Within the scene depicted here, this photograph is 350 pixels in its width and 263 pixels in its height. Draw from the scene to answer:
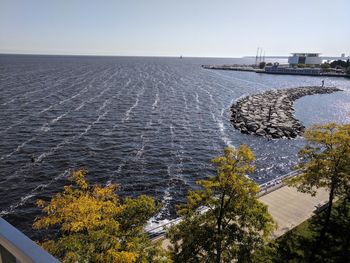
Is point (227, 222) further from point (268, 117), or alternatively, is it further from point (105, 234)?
point (268, 117)

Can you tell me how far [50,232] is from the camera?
3095cm

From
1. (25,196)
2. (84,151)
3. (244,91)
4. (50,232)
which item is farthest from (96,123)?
(244,91)

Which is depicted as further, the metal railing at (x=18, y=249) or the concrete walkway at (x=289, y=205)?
the concrete walkway at (x=289, y=205)

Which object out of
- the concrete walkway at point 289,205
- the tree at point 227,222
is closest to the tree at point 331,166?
the concrete walkway at point 289,205

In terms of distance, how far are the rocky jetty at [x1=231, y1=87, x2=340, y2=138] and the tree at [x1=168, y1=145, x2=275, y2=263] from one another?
4815 centimetres

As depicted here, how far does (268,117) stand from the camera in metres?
74.2

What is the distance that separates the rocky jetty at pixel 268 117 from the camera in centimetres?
6444

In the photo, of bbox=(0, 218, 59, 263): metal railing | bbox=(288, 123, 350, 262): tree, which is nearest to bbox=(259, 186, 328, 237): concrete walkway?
bbox=(288, 123, 350, 262): tree

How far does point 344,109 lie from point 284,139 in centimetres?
4657

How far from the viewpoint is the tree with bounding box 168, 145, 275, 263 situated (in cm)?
1542

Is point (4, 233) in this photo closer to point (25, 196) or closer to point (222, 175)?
point (222, 175)

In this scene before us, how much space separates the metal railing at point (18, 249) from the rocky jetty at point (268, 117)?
6261cm

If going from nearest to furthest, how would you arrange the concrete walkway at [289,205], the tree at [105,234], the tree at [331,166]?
the tree at [105,234] → the tree at [331,166] → the concrete walkway at [289,205]

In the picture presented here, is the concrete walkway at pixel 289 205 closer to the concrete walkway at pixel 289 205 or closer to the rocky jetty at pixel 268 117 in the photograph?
the concrete walkway at pixel 289 205
